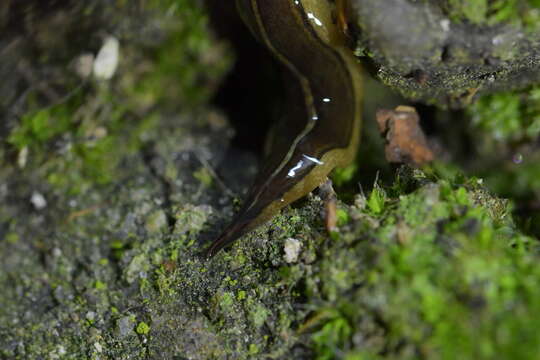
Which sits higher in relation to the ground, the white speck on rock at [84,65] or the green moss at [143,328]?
the white speck on rock at [84,65]

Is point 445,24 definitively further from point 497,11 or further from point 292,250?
point 292,250

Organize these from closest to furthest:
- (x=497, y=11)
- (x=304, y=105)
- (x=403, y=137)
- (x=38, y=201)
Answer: (x=497, y=11) → (x=403, y=137) → (x=304, y=105) → (x=38, y=201)

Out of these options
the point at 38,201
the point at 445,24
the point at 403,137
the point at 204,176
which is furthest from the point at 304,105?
the point at 38,201

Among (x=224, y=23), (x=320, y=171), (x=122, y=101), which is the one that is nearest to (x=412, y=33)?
(x=320, y=171)

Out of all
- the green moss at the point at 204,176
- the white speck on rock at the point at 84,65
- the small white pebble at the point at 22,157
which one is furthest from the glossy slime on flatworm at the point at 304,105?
the small white pebble at the point at 22,157

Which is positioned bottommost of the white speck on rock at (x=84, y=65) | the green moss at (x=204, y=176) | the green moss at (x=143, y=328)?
the green moss at (x=143, y=328)

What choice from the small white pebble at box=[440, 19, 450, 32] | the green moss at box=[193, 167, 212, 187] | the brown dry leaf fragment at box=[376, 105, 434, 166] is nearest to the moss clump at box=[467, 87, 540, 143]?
the brown dry leaf fragment at box=[376, 105, 434, 166]

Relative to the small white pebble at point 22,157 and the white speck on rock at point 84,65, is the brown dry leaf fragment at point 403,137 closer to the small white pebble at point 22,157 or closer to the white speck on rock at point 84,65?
the white speck on rock at point 84,65
